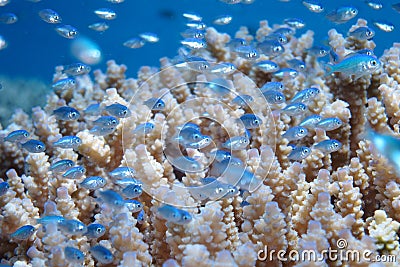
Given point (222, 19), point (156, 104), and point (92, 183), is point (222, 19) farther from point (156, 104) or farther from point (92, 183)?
point (92, 183)

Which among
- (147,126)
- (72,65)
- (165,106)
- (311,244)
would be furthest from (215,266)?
(72,65)

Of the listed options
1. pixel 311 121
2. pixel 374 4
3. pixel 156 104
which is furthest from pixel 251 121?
pixel 374 4

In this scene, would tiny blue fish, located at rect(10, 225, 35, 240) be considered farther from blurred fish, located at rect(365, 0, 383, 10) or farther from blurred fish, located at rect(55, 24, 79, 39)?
blurred fish, located at rect(365, 0, 383, 10)

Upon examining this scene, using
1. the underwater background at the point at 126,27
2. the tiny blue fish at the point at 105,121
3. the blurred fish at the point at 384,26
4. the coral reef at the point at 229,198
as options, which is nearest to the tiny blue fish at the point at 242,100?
the coral reef at the point at 229,198

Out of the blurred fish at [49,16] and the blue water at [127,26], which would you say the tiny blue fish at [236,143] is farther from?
the blue water at [127,26]

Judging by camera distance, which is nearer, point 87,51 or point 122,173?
point 122,173

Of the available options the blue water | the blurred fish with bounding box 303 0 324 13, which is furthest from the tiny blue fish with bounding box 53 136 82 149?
the blue water
